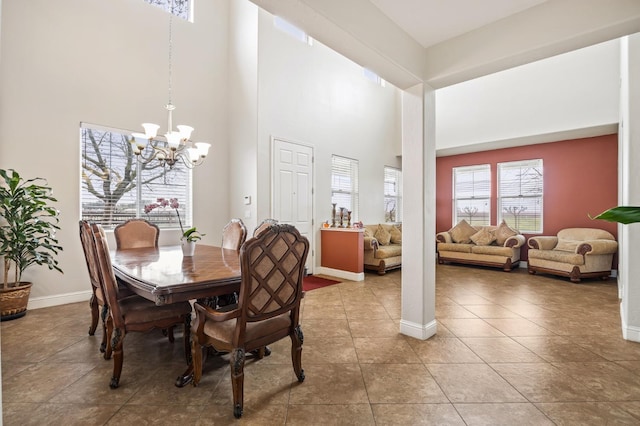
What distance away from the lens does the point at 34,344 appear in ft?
9.05

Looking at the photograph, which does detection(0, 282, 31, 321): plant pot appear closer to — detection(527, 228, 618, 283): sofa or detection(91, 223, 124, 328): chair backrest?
Answer: detection(91, 223, 124, 328): chair backrest

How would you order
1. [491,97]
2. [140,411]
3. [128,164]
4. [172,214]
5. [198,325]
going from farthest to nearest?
[491,97] → [172,214] → [128,164] → [198,325] → [140,411]

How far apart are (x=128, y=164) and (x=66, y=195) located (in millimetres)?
854

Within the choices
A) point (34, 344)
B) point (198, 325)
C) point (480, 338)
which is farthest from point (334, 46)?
point (34, 344)

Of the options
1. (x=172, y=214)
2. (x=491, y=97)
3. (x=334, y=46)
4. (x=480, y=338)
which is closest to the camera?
(x=334, y=46)

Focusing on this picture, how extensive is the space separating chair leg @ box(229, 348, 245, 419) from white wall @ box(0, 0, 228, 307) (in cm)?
337

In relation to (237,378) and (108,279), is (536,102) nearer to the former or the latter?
(237,378)

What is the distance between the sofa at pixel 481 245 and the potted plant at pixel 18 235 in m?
6.39

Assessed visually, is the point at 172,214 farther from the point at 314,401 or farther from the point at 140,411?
the point at 314,401

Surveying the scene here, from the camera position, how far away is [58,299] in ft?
A: 12.7

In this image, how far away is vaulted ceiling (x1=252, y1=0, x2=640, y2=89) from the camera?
2020 millimetres

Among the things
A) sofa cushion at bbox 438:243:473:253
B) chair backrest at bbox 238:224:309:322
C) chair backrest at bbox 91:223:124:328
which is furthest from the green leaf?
sofa cushion at bbox 438:243:473:253

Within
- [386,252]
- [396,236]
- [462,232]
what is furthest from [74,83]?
[462,232]

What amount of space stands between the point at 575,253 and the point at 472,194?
2.46m
